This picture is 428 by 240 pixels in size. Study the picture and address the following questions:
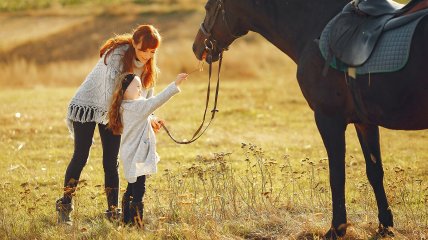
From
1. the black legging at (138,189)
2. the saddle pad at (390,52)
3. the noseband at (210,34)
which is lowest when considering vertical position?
the black legging at (138,189)

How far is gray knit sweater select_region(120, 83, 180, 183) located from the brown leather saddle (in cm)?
157

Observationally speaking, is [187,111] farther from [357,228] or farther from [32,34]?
[32,34]

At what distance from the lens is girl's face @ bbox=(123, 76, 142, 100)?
6.57m

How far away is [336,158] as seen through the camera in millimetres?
6004

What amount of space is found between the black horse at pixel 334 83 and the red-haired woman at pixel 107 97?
24.9 inches

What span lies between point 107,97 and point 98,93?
20cm

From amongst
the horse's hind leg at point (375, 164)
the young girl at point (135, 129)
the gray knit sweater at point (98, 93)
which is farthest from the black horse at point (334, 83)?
the gray knit sweater at point (98, 93)

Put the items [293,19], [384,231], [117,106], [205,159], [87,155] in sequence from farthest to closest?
[205,159] < [87,155] < [117,106] < [384,231] < [293,19]

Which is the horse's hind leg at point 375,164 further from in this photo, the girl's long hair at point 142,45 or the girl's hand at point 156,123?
the girl's long hair at point 142,45

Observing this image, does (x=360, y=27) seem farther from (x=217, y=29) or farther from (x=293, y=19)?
(x=217, y=29)

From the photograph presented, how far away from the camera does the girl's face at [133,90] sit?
6.57m

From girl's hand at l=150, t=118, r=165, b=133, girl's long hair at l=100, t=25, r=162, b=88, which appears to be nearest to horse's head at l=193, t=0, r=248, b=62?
girl's long hair at l=100, t=25, r=162, b=88

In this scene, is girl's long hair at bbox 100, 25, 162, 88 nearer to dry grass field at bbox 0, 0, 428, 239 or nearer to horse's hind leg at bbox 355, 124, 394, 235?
dry grass field at bbox 0, 0, 428, 239

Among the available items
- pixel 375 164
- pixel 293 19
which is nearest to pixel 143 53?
pixel 293 19
